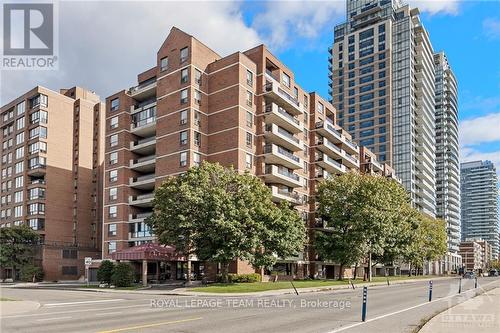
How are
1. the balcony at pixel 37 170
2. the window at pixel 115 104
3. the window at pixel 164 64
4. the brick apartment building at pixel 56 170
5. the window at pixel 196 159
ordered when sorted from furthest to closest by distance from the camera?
the balcony at pixel 37 170, the brick apartment building at pixel 56 170, the window at pixel 115 104, the window at pixel 164 64, the window at pixel 196 159

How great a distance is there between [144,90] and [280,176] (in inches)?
895

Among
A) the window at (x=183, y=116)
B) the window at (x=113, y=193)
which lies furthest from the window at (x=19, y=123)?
the window at (x=183, y=116)

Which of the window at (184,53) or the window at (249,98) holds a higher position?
the window at (184,53)

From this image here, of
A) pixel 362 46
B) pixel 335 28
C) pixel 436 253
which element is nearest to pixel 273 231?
pixel 436 253

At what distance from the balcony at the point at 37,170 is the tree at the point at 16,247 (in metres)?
10.9

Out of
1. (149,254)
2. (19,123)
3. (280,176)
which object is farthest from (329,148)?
(19,123)

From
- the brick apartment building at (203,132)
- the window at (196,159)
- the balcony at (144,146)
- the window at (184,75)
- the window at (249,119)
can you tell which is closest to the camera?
the window at (196,159)

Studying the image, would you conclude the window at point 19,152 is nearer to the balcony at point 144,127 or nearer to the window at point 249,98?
the balcony at point 144,127

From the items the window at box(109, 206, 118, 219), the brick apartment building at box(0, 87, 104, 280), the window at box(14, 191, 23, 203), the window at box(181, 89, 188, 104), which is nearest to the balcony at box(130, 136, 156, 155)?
the window at box(181, 89, 188, 104)

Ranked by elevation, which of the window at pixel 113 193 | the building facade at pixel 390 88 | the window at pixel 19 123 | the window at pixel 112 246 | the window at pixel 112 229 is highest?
the building facade at pixel 390 88

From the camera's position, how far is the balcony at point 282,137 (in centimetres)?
6006

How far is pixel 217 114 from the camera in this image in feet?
191

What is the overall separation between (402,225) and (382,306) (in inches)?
1778

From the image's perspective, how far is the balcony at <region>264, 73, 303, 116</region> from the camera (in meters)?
60.3
